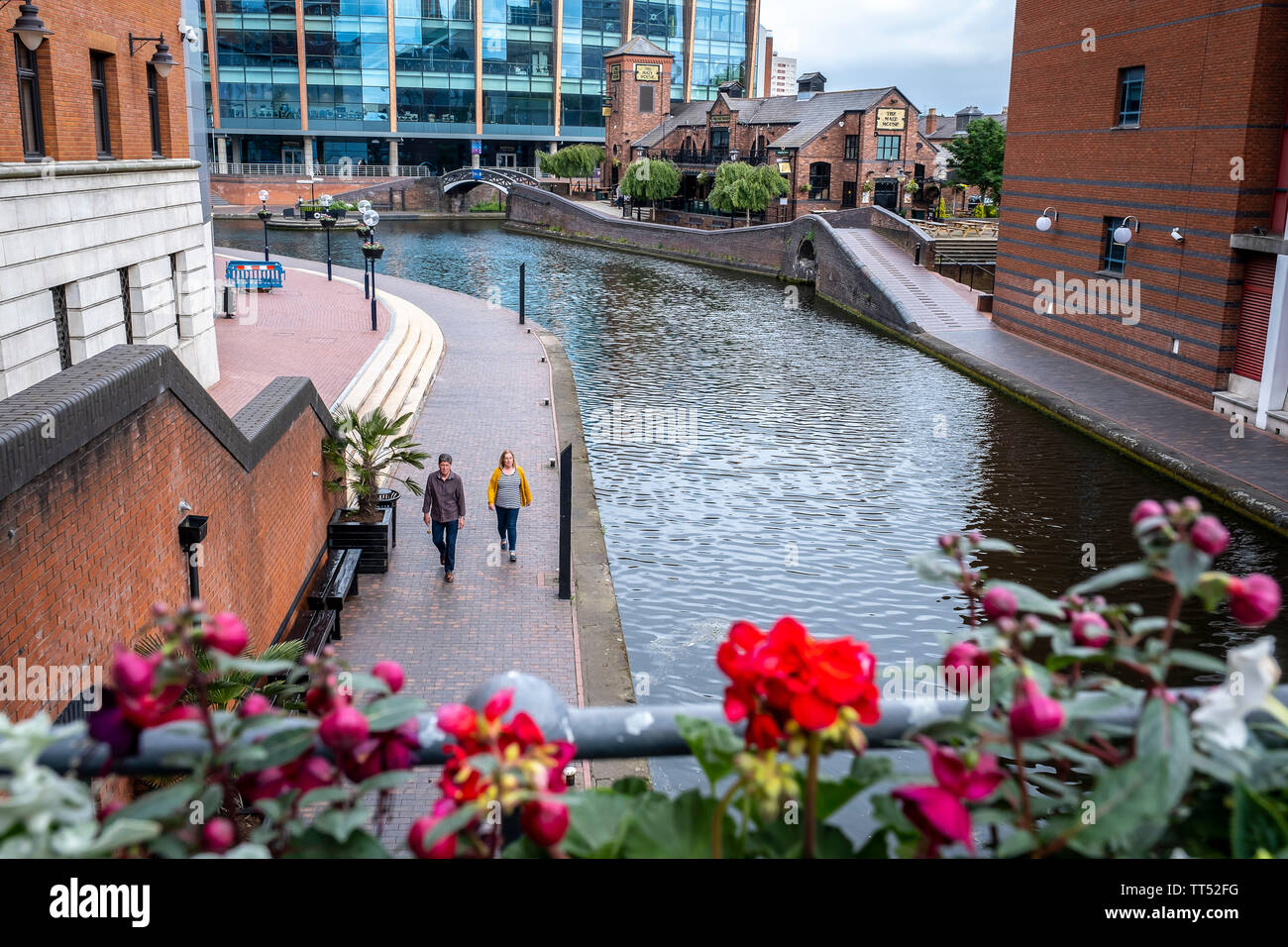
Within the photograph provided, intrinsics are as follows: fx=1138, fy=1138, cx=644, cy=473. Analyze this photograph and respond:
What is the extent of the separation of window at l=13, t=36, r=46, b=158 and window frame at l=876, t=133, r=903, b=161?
49356mm

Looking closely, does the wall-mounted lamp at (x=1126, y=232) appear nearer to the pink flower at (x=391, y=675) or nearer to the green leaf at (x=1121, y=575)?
the green leaf at (x=1121, y=575)

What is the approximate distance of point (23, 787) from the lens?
55.5 inches

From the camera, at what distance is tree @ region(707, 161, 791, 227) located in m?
54.0

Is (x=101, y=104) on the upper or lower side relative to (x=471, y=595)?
upper

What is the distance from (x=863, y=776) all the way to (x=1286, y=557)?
1467 centimetres

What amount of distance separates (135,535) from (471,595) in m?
5.32

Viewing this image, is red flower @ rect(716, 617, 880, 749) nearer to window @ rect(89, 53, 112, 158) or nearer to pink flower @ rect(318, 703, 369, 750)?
pink flower @ rect(318, 703, 369, 750)

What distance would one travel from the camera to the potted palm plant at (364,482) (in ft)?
43.8

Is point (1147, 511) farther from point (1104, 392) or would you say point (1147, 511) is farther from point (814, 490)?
point (1104, 392)

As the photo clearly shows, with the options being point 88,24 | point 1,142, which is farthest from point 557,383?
point 1,142

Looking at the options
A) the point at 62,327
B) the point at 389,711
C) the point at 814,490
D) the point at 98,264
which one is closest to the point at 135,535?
the point at 389,711

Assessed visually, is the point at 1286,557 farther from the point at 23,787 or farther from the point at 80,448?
the point at 23,787

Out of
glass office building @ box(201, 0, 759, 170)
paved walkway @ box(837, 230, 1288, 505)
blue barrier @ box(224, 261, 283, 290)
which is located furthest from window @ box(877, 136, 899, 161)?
glass office building @ box(201, 0, 759, 170)

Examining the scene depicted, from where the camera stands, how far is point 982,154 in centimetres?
5397
